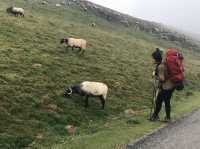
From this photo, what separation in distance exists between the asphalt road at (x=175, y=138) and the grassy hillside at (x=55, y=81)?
178 cm

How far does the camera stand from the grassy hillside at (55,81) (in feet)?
77.7

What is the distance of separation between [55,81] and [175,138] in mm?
13176

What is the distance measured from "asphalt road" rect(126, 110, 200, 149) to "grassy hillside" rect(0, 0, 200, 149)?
1.78 metres

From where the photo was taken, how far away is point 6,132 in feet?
72.0

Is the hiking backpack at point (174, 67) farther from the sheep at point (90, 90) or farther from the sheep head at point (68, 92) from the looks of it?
the sheep head at point (68, 92)

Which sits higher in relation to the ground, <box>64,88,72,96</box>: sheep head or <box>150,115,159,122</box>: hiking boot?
<box>64,88,72,96</box>: sheep head

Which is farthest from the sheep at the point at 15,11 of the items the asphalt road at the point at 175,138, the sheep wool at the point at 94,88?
the asphalt road at the point at 175,138

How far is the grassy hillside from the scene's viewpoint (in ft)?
77.7

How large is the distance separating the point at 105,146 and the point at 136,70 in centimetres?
2550

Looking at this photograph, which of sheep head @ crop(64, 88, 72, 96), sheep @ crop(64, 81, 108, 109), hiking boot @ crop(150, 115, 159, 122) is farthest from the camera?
sheep head @ crop(64, 88, 72, 96)

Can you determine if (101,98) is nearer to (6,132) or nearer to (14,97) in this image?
(14,97)

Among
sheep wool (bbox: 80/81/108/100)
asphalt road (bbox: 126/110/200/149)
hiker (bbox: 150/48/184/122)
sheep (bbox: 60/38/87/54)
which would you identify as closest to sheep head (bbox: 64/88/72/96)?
sheep wool (bbox: 80/81/108/100)

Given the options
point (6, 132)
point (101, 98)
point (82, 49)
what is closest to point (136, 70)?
point (82, 49)

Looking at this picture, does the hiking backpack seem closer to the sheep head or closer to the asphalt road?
the asphalt road
